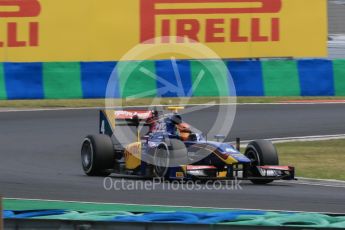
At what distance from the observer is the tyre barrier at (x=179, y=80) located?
2134 centimetres

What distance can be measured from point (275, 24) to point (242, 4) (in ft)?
3.26

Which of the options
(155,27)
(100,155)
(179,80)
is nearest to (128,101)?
(179,80)

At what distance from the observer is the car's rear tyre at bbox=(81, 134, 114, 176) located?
13844mm

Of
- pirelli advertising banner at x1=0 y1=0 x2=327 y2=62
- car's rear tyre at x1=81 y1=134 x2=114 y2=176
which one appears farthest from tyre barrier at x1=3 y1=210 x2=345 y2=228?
pirelli advertising banner at x1=0 y1=0 x2=327 y2=62

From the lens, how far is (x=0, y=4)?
73.0 ft

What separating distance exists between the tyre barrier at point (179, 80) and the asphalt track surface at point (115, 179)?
0.47m

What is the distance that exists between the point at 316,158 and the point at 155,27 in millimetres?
8461

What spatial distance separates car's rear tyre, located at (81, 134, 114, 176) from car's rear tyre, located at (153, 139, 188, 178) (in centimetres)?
115

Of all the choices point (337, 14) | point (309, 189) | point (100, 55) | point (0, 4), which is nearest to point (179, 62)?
point (100, 55)

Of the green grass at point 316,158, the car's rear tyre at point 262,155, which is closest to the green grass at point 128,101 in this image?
the green grass at point 316,158

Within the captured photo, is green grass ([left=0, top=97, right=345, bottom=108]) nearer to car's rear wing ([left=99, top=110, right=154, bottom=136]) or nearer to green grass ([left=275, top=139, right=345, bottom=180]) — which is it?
green grass ([left=275, top=139, right=345, bottom=180])

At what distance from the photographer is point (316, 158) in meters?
16.0

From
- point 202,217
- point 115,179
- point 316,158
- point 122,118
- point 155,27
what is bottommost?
point 202,217

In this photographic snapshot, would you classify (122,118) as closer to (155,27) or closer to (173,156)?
(173,156)
